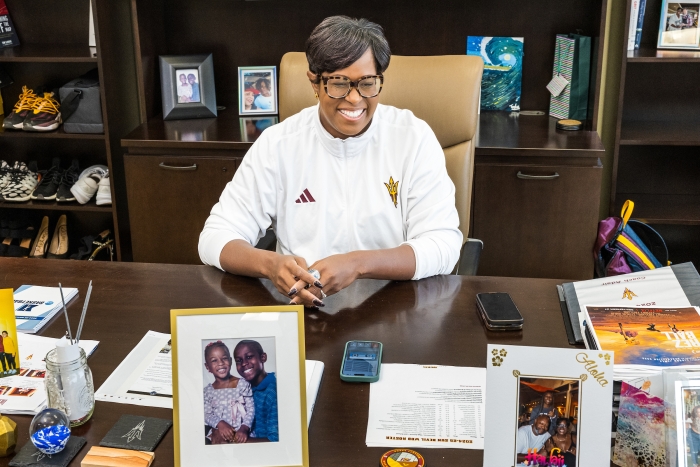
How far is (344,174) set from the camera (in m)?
1.87

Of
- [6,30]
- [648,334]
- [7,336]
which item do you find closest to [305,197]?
[7,336]

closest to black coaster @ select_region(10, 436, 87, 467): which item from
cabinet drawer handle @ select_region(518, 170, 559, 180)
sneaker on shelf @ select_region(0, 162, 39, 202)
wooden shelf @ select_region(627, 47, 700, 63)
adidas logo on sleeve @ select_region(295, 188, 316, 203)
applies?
adidas logo on sleeve @ select_region(295, 188, 316, 203)

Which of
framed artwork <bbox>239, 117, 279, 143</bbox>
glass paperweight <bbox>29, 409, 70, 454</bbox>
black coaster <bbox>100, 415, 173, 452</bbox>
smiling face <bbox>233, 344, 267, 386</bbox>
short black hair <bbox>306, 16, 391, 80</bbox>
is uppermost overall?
short black hair <bbox>306, 16, 391, 80</bbox>

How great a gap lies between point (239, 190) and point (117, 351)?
628 millimetres

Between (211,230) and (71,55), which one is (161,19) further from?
(211,230)

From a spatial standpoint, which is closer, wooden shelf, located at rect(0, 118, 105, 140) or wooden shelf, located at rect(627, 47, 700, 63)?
wooden shelf, located at rect(627, 47, 700, 63)

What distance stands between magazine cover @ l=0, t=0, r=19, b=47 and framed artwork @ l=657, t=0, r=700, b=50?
8.35 ft

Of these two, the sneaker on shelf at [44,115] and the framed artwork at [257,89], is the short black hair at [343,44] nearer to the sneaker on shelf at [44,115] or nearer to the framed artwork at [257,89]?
the framed artwork at [257,89]

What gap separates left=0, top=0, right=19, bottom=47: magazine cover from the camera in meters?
3.07

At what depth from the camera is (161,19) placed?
3.05 metres

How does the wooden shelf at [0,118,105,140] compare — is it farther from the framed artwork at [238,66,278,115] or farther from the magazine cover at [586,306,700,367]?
the magazine cover at [586,306,700,367]

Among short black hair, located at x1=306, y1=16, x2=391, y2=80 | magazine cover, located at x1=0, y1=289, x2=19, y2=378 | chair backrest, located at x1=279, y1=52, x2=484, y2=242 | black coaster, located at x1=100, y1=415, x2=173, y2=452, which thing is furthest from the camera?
chair backrest, located at x1=279, y1=52, x2=484, y2=242

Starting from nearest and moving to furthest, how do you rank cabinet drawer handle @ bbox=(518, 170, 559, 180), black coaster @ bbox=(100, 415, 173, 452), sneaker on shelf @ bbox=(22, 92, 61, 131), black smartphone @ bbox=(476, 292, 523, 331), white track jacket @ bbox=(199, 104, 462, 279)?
1. black coaster @ bbox=(100, 415, 173, 452)
2. black smartphone @ bbox=(476, 292, 523, 331)
3. white track jacket @ bbox=(199, 104, 462, 279)
4. cabinet drawer handle @ bbox=(518, 170, 559, 180)
5. sneaker on shelf @ bbox=(22, 92, 61, 131)

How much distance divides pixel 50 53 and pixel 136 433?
7.38ft
